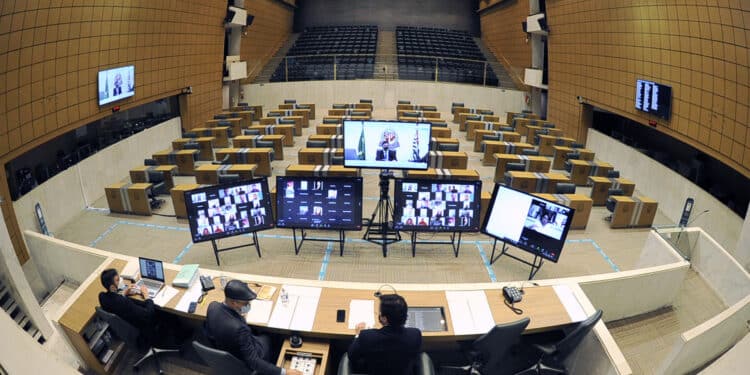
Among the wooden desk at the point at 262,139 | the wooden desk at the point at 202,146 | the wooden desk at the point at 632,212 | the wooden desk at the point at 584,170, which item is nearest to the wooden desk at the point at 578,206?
the wooden desk at the point at 632,212

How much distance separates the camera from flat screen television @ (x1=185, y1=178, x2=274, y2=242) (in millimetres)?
4953

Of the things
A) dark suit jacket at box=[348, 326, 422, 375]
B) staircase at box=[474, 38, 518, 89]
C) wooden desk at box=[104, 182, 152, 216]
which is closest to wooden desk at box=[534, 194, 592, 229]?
dark suit jacket at box=[348, 326, 422, 375]

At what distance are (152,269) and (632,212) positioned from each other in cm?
787

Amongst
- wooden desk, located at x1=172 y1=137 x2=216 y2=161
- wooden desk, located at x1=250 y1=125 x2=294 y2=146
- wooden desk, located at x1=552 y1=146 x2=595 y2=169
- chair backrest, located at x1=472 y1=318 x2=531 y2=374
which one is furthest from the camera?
wooden desk, located at x1=250 y1=125 x2=294 y2=146

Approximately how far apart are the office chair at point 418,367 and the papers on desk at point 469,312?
435mm

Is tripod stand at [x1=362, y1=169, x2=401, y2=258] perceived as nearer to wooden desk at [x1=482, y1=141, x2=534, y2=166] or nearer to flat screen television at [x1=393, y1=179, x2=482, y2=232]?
flat screen television at [x1=393, y1=179, x2=482, y2=232]

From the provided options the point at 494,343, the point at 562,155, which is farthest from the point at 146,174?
the point at 562,155

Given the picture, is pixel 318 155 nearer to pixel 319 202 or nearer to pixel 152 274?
pixel 319 202

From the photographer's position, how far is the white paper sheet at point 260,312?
354 cm

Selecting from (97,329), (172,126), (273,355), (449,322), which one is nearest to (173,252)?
(97,329)

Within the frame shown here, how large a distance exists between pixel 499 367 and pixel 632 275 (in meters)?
1.84

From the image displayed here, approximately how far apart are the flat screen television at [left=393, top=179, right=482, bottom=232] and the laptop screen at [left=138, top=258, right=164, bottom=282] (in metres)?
2.73

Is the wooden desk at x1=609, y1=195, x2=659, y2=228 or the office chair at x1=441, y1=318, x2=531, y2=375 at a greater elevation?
the wooden desk at x1=609, y1=195, x2=659, y2=228

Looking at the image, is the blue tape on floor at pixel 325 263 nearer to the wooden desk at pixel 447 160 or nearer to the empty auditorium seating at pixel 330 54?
the wooden desk at pixel 447 160
